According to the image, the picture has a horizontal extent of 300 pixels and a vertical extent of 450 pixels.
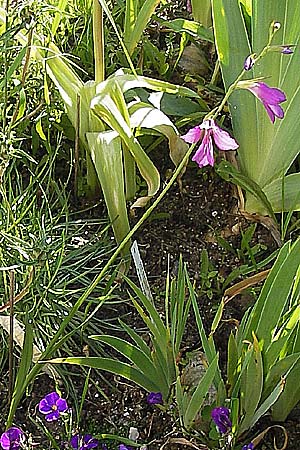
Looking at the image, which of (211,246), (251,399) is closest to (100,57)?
(211,246)

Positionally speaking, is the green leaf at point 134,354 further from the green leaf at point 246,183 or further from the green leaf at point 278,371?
the green leaf at point 246,183

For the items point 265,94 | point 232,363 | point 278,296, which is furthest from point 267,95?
point 232,363

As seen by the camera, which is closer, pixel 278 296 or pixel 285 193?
pixel 278 296

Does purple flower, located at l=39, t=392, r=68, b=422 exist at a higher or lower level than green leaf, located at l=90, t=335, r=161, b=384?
lower

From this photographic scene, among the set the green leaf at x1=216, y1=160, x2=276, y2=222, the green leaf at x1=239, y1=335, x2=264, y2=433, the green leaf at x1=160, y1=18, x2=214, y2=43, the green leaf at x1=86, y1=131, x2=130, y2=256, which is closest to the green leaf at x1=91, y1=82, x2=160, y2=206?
the green leaf at x1=86, y1=131, x2=130, y2=256

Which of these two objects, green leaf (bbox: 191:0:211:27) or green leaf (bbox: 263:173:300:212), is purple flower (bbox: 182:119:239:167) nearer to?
green leaf (bbox: 263:173:300:212)

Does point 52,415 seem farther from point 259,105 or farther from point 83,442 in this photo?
point 259,105
